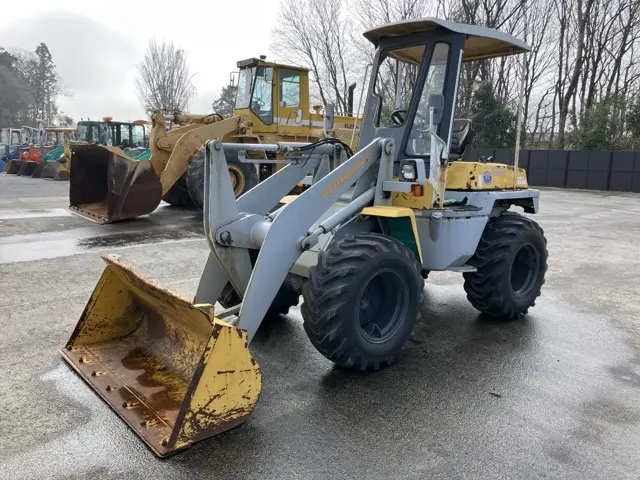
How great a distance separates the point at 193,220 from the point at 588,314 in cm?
841

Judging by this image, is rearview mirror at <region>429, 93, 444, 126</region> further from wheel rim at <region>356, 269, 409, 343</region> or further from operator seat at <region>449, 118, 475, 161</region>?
wheel rim at <region>356, 269, 409, 343</region>

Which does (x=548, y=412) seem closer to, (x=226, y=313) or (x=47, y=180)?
(x=226, y=313)

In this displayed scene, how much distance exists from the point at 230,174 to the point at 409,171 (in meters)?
6.26

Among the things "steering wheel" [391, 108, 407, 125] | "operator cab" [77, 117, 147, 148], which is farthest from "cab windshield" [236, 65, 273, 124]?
"operator cab" [77, 117, 147, 148]

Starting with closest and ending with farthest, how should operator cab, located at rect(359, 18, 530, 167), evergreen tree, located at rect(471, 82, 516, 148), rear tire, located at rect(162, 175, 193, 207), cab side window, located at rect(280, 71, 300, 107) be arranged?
1. operator cab, located at rect(359, 18, 530, 167)
2. cab side window, located at rect(280, 71, 300, 107)
3. rear tire, located at rect(162, 175, 193, 207)
4. evergreen tree, located at rect(471, 82, 516, 148)

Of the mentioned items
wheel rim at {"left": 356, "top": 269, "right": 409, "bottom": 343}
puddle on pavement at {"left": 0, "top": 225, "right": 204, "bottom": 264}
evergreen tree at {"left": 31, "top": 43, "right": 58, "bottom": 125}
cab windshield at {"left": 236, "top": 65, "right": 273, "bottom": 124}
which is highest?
evergreen tree at {"left": 31, "top": 43, "right": 58, "bottom": 125}

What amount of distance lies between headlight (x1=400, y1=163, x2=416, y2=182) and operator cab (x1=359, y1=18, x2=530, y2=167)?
0.86 ft

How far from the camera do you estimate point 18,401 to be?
3.43 metres

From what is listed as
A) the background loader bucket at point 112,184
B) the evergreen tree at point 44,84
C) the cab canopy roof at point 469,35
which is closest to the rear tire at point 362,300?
the cab canopy roof at point 469,35

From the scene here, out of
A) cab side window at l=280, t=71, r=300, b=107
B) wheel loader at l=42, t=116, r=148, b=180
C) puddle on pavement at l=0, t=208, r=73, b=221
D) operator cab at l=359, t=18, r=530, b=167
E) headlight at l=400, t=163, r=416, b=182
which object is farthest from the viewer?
wheel loader at l=42, t=116, r=148, b=180

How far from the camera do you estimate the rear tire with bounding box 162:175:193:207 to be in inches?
521

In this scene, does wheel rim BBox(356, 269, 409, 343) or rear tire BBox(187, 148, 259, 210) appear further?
rear tire BBox(187, 148, 259, 210)

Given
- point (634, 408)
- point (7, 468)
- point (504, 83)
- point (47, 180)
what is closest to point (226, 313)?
point (7, 468)

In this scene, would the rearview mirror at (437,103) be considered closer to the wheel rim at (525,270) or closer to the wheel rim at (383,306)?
the wheel rim at (383,306)
